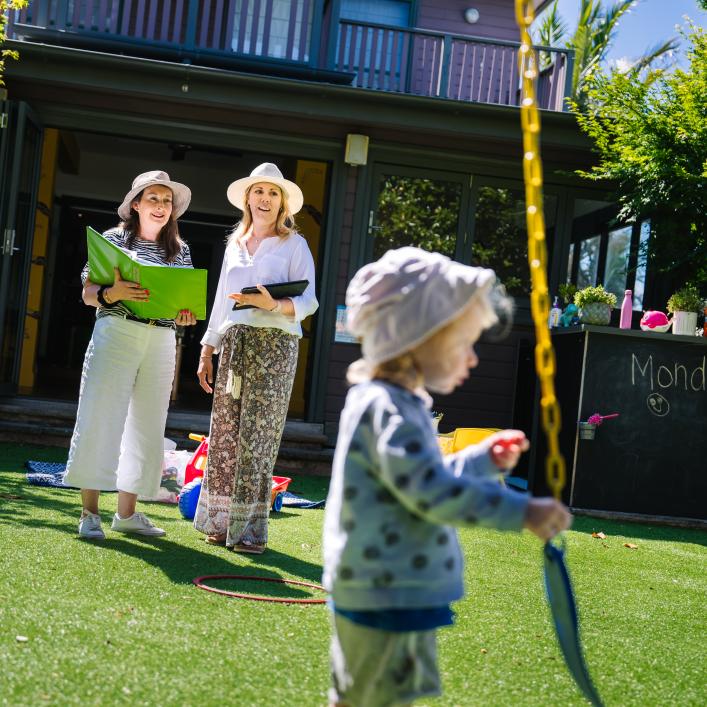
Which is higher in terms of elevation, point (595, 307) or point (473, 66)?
point (473, 66)

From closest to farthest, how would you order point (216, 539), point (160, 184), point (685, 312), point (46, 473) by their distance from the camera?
1. point (160, 184)
2. point (216, 539)
3. point (46, 473)
4. point (685, 312)

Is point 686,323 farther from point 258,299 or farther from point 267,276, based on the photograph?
point 258,299

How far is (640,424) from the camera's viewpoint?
7.29 meters

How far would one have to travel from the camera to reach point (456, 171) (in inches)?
368

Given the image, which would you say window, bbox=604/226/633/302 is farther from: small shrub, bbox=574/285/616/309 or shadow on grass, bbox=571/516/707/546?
shadow on grass, bbox=571/516/707/546

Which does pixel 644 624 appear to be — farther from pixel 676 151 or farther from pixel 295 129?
pixel 295 129

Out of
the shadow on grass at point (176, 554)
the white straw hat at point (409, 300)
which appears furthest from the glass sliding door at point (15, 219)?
the white straw hat at point (409, 300)

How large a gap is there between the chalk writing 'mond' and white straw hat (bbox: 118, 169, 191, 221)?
3828mm

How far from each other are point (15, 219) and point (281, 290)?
16.6ft

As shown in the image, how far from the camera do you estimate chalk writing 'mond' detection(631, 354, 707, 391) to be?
7277 mm

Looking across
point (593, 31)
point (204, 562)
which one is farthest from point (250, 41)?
point (593, 31)

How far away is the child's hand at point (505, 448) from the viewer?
183 centimetres

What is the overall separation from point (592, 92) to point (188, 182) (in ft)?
24.2

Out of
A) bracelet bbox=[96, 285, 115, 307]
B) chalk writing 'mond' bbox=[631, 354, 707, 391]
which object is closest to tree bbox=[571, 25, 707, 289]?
chalk writing 'mond' bbox=[631, 354, 707, 391]
